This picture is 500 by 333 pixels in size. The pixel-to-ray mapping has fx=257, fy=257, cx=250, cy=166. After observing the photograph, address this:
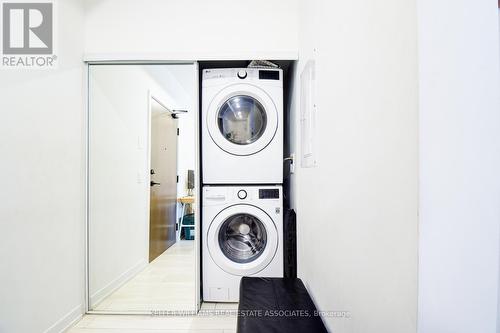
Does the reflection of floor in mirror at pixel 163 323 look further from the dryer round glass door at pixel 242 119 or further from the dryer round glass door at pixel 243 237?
the dryer round glass door at pixel 242 119

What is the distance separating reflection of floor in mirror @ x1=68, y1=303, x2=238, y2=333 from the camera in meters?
1.74

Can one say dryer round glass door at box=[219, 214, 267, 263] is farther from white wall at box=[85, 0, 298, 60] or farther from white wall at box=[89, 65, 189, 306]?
white wall at box=[85, 0, 298, 60]

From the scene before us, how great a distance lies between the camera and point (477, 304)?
47 cm

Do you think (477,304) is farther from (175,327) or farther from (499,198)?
(175,327)

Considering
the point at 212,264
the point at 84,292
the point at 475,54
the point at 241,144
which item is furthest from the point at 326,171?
the point at 84,292

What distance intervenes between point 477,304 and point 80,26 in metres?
2.55

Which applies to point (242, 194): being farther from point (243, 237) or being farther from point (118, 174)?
point (118, 174)

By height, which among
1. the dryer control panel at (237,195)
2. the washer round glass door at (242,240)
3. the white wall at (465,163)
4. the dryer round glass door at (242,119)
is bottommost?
the washer round glass door at (242,240)

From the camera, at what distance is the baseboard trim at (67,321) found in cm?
161

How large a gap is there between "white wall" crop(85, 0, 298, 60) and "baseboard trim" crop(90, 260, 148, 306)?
6.22ft

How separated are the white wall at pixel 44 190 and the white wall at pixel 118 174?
0.17 meters

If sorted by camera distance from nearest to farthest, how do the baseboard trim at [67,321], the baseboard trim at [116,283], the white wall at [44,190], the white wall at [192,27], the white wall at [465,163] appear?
the white wall at [465,163]
the white wall at [44,190]
the baseboard trim at [67,321]
the white wall at [192,27]
the baseboard trim at [116,283]

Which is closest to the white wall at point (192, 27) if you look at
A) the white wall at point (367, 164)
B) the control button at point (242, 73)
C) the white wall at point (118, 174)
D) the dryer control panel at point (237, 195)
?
the control button at point (242, 73)

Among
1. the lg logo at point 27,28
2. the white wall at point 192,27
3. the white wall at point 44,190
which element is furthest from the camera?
the white wall at point 192,27
